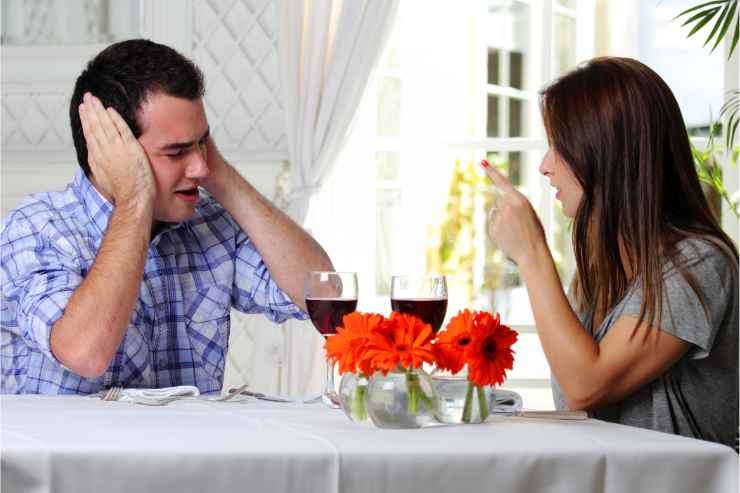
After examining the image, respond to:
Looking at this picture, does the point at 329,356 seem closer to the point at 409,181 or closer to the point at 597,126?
the point at 597,126

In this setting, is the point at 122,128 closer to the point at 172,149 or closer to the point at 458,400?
the point at 172,149

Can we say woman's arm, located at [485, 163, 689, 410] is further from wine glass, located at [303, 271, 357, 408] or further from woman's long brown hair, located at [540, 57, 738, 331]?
wine glass, located at [303, 271, 357, 408]

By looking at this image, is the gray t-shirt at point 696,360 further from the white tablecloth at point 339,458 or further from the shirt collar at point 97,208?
the shirt collar at point 97,208

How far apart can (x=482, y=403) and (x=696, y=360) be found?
1.57 ft

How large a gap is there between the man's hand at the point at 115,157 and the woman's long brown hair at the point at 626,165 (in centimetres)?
71

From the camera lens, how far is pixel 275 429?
1.28m

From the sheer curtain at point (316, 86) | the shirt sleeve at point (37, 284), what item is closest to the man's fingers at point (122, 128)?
the shirt sleeve at point (37, 284)

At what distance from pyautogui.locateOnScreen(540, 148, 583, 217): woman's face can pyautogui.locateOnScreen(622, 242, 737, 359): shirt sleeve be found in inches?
8.3

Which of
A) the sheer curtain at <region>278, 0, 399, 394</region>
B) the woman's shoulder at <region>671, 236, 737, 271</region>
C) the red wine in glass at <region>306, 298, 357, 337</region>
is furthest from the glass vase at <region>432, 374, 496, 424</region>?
the sheer curtain at <region>278, 0, 399, 394</region>

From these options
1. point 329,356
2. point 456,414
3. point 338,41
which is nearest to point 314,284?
point 329,356

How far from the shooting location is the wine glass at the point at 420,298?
1.47 meters

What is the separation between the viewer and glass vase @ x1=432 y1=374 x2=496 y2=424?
4.38 feet

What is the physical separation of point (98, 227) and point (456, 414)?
88cm

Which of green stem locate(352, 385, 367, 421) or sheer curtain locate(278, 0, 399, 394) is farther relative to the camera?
sheer curtain locate(278, 0, 399, 394)
